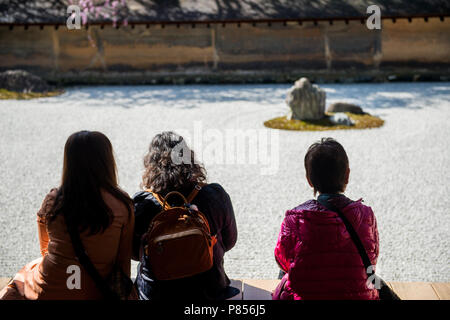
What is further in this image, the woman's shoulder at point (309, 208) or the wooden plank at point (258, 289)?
the wooden plank at point (258, 289)

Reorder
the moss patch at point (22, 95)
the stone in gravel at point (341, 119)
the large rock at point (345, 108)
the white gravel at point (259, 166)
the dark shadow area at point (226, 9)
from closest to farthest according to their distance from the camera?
the white gravel at point (259, 166), the stone in gravel at point (341, 119), the large rock at point (345, 108), the moss patch at point (22, 95), the dark shadow area at point (226, 9)

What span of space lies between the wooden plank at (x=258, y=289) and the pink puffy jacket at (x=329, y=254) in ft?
2.06

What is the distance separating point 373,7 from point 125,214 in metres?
14.4

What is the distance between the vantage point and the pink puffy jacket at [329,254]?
250 cm

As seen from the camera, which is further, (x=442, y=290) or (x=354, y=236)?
(x=442, y=290)

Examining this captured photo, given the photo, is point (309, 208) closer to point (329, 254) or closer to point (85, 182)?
point (329, 254)

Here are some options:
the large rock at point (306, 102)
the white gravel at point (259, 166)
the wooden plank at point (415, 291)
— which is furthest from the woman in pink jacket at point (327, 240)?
the large rock at point (306, 102)

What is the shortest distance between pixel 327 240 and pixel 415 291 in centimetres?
112

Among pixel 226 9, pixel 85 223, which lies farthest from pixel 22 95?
pixel 85 223

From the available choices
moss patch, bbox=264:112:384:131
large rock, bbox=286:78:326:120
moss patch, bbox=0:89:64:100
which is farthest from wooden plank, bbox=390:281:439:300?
moss patch, bbox=0:89:64:100

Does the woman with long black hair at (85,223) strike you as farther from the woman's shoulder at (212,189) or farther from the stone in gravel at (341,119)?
the stone in gravel at (341,119)

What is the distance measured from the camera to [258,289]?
330 centimetres

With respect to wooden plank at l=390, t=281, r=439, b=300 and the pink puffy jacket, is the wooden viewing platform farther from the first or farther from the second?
the pink puffy jacket

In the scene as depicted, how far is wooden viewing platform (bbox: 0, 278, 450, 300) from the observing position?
10.4 ft
